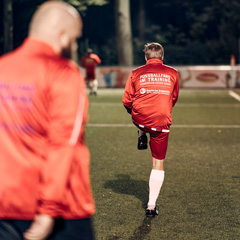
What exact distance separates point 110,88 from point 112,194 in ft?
64.7

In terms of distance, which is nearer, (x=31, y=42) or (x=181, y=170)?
(x=31, y=42)

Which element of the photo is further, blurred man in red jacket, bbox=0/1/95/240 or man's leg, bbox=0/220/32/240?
man's leg, bbox=0/220/32/240

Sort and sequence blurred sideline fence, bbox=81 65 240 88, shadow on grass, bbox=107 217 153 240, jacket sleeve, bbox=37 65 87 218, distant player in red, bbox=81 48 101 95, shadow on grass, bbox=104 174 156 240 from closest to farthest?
jacket sleeve, bbox=37 65 87 218, shadow on grass, bbox=107 217 153 240, shadow on grass, bbox=104 174 156 240, distant player in red, bbox=81 48 101 95, blurred sideline fence, bbox=81 65 240 88

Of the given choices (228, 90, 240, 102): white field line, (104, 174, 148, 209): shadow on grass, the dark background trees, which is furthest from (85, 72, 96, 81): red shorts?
(104, 174, 148, 209): shadow on grass

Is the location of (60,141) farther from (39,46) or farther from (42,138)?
(39,46)

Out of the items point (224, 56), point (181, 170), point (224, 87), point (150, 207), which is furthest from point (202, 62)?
point (150, 207)

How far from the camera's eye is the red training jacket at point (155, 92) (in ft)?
17.5

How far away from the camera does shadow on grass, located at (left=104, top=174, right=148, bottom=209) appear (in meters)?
6.41

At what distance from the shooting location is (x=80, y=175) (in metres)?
2.43

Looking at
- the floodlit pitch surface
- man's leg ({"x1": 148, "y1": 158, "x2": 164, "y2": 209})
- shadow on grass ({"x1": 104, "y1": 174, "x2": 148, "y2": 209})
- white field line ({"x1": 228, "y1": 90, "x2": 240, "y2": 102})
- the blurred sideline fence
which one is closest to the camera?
the floodlit pitch surface

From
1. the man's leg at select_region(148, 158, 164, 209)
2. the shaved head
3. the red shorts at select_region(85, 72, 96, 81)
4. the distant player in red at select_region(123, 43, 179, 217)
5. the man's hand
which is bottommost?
the red shorts at select_region(85, 72, 96, 81)

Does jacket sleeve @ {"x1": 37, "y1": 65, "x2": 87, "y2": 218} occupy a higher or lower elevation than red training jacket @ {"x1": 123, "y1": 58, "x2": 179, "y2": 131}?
higher

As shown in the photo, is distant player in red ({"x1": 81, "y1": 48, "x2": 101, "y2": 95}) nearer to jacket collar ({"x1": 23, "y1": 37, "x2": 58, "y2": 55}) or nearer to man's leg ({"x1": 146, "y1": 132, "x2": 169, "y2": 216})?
man's leg ({"x1": 146, "y1": 132, "x2": 169, "y2": 216})

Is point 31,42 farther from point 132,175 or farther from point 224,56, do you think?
point 224,56
